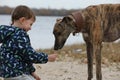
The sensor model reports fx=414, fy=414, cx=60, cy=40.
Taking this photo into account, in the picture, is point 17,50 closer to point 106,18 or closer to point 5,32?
point 5,32

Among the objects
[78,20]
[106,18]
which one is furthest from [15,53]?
[106,18]

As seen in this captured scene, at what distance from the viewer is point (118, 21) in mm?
7898

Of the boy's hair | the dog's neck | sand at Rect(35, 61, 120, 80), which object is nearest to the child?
the boy's hair

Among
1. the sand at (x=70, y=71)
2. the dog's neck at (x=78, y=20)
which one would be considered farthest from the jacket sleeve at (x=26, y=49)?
the sand at (x=70, y=71)

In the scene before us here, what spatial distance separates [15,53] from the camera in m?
4.26

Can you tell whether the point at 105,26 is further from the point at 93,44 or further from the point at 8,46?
the point at 8,46

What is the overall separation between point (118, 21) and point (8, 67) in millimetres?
4035

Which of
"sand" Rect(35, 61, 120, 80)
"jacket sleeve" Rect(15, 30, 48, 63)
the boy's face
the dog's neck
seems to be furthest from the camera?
"sand" Rect(35, 61, 120, 80)

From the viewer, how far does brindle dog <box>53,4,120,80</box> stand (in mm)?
7508

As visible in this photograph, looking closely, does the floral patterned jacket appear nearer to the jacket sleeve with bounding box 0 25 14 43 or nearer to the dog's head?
the jacket sleeve with bounding box 0 25 14 43

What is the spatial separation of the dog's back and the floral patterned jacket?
10.9 feet

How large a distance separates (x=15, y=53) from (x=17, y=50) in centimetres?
5

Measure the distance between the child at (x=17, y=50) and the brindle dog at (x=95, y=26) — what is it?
10.7 ft

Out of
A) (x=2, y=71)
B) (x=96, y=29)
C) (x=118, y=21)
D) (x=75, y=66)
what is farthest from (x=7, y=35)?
(x=75, y=66)
